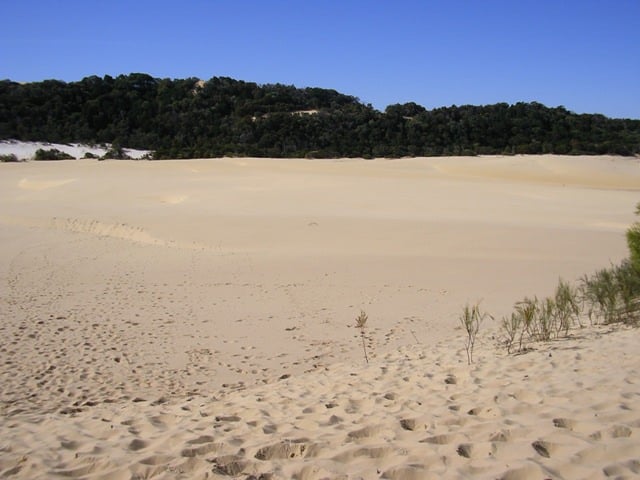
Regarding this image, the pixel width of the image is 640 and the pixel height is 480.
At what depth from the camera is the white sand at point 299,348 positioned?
3609 mm

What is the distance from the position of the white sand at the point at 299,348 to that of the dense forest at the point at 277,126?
1783cm

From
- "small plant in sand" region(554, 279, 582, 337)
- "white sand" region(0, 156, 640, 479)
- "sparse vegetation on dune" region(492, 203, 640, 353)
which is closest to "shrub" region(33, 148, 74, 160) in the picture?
"white sand" region(0, 156, 640, 479)

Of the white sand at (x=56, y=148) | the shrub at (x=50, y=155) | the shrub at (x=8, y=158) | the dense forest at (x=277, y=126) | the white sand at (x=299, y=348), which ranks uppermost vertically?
the dense forest at (x=277, y=126)

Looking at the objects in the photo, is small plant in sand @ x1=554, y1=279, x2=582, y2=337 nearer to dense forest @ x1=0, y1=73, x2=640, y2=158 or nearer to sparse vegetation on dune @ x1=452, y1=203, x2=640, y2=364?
sparse vegetation on dune @ x1=452, y1=203, x2=640, y2=364

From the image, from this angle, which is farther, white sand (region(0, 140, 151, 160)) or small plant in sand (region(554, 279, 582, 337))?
white sand (region(0, 140, 151, 160))

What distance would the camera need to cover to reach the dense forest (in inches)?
1480

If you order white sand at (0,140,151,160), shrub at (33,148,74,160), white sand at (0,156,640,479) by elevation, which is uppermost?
white sand at (0,140,151,160)

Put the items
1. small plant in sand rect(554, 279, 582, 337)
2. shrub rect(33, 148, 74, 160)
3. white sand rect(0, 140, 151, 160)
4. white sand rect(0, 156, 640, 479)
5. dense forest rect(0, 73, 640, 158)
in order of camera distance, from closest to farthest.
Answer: white sand rect(0, 156, 640, 479) < small plant in sand rect(554, 279, 582, 337) < shrub rect(33, 148, 74, 160) < white sand rect(0, 140, 151, 160) < dense forest rect(0, 73, 640, 158)

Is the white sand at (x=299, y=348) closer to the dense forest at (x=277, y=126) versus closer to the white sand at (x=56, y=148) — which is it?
the white sand at (x=56, y=148)

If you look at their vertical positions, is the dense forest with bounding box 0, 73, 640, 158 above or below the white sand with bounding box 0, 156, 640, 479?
above

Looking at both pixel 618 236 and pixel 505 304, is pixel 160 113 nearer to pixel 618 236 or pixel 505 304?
pixel 618 236

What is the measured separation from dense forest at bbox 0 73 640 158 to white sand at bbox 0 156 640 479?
17.8 metres

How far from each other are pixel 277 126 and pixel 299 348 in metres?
34.1

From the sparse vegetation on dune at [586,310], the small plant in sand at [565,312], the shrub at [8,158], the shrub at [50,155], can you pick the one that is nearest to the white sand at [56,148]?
the shrub at [50,155]
